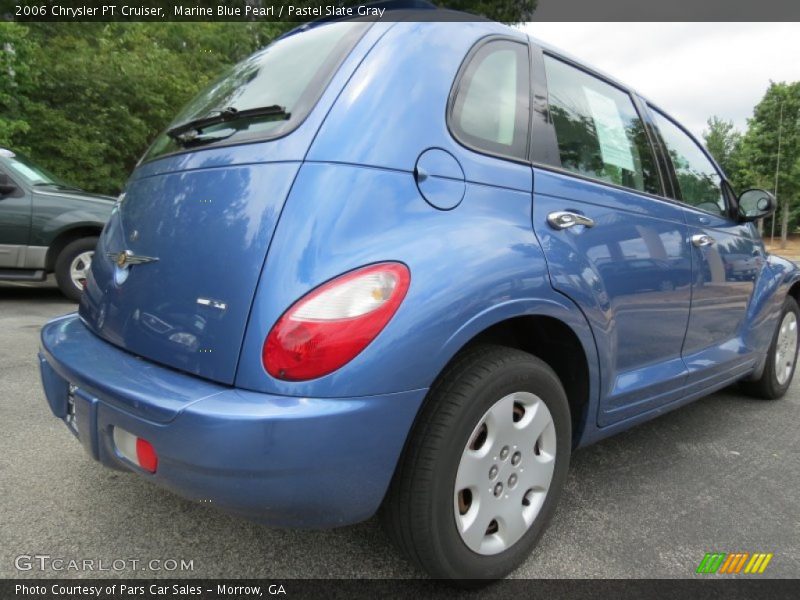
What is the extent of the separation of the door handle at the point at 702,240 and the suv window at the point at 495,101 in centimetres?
117

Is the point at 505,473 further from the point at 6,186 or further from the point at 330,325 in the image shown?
the point at 6,186

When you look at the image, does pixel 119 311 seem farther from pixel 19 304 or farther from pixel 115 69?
pixel 115 69

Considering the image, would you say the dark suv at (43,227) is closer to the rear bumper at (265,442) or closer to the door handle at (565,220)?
the rear bumper at (265,442)

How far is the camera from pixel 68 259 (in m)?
6.14

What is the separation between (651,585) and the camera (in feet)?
6.02

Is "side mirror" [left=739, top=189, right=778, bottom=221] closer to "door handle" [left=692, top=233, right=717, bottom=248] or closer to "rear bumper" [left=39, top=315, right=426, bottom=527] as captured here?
"door handle" [left=692, top=233, right=717, bottom=248]

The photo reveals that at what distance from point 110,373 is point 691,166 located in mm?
2862

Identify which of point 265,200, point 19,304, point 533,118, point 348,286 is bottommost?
point 19,304

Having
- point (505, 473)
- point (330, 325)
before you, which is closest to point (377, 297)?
point (330, 325)

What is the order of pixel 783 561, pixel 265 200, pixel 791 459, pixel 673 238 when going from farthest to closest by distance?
1. pixel 791 459
2. pixel 673 238
3. pixel 783 561
4. pixel 265 200

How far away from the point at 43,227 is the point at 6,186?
0.57 meters

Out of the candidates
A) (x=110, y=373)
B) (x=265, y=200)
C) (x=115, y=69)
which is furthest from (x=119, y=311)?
(x=115, y=69)

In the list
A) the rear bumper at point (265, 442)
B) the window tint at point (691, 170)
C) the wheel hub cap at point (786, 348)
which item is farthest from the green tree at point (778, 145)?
the rear bumper at point (265, 442)

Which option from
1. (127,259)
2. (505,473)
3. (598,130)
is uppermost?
(598,130)
